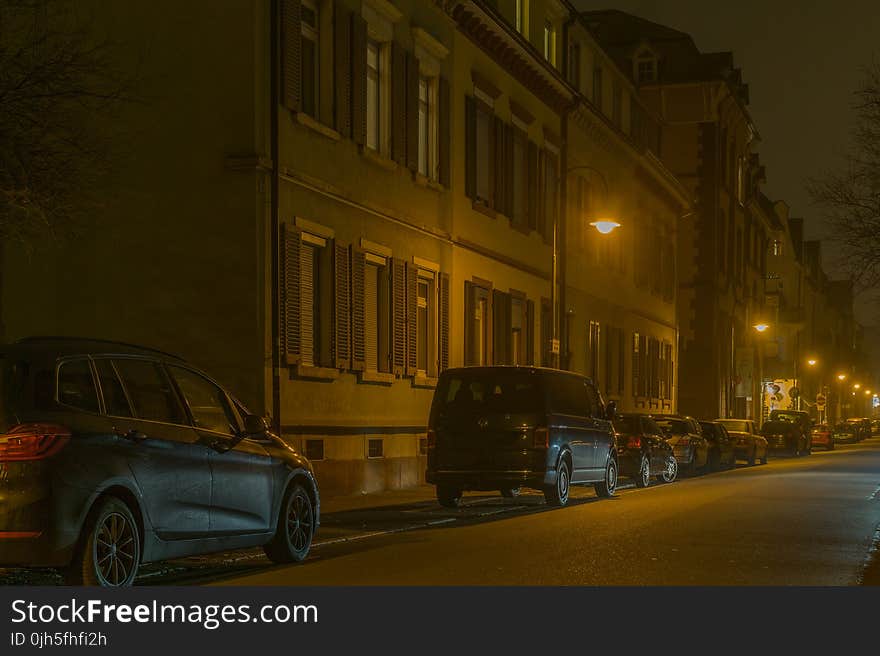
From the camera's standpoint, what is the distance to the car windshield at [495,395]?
75.6 ft

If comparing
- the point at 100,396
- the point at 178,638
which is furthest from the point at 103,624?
the point at 100,396

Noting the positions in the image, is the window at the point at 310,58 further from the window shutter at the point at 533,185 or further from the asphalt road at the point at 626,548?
the window shutter at the point at 533,185

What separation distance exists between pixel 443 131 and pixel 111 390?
69.6 ft

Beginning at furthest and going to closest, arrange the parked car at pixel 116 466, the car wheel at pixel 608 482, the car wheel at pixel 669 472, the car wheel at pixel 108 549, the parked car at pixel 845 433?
the parked car at pixel 845 433
the car wheel at pixel 669 472
the car wheel at pixel 608 482
the car wheel at pixel 108 549
the parked car at pixel 116 466

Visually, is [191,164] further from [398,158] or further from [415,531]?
[415,531]

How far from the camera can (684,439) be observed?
39031 mm

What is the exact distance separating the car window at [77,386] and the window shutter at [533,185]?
28155 mm

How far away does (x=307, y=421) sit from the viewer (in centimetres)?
2516

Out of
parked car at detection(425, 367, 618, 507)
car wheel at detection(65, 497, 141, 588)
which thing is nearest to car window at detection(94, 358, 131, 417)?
car wheel at detection(65, 497, 141, 588)

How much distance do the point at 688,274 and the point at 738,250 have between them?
1048 cm

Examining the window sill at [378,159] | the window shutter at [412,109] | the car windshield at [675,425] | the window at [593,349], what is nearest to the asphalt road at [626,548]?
the window sill at [378,159]

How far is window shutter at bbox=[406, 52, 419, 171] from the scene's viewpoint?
3013 cm

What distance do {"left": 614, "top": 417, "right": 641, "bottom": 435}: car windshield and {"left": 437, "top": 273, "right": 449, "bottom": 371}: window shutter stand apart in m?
3.51

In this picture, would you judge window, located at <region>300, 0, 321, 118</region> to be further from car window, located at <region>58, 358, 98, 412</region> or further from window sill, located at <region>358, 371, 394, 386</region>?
car window, located at <region>58, 358, 98, 412</region>
